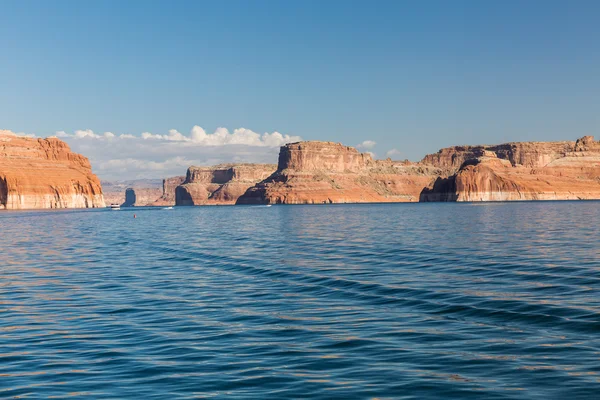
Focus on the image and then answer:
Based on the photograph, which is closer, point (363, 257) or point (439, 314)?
point (439, 314)

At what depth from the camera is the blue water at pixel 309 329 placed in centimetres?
1248

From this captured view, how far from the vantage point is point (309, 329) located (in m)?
17.6

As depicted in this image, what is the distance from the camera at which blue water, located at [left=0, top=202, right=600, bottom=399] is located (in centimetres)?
1248

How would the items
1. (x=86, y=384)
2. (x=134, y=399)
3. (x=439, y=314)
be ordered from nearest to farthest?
(x=134, y=399) → (x=86, y=384) → (x=439, y=314)

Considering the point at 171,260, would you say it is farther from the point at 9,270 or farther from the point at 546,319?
the point at 546,319

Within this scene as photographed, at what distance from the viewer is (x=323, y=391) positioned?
1199 cm

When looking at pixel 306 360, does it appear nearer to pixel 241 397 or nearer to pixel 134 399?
pixel 241 397

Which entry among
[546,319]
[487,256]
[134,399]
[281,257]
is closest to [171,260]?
[281,257]

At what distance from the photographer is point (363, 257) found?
37469mm

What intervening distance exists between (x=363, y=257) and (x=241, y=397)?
85.7ft

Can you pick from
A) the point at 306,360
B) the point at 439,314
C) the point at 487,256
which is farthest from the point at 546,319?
the point at 487,256

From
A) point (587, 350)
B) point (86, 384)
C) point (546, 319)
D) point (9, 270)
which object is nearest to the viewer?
point (86, 384)

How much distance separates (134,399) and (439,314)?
1032 centimetres

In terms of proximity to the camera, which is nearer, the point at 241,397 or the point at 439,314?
the point at 241,397
